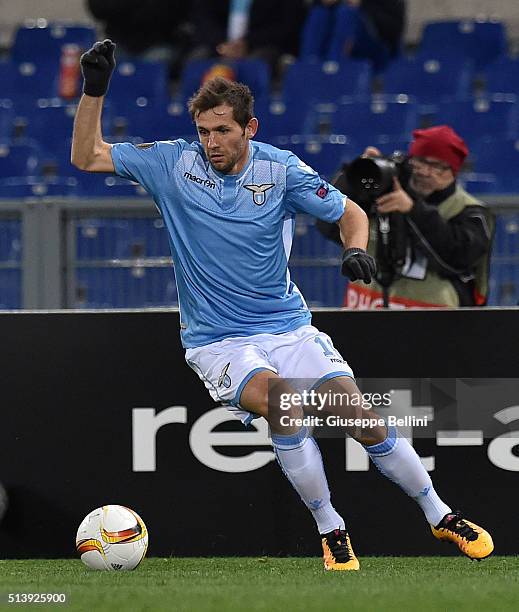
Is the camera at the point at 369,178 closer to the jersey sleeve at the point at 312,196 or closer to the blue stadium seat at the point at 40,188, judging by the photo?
the jersey sleeve at the point at 312,196

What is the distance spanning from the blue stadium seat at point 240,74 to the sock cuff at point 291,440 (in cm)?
774

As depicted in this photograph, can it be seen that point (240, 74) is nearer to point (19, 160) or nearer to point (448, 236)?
point (19, 160)

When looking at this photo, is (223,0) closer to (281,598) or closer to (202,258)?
(202,258)

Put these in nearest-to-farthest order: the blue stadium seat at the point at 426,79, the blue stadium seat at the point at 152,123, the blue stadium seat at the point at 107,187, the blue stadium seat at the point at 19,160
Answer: the blue stadium seat at the point at 107,187 < the blue stadium seat at the point at 19,160 < the blue stadium seat at the point at 152,123 < the blue stadium seat at the point at 426,79

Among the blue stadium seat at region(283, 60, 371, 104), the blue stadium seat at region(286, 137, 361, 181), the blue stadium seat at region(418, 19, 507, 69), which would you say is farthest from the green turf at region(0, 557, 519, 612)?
the blue stadium seat at region(418, 19, 507, 69)

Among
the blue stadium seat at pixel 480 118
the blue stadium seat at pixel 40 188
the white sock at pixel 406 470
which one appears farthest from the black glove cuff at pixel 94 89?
the blue stadium seat at pixel 480 118

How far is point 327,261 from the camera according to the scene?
316 inches

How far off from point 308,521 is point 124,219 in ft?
6.64

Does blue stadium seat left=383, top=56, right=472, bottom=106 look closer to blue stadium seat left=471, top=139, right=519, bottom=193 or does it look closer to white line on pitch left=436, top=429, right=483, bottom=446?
blue stadium seat left=471, top=139, right=519, bottom=193

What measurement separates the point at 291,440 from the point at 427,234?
1.71 meters

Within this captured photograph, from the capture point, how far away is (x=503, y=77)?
1381 centimetres

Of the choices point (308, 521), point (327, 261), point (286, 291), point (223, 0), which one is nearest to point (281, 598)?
point (286, 291)

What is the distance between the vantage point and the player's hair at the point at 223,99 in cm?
614

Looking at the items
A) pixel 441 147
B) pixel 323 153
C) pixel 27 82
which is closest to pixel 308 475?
pixel 441 147
